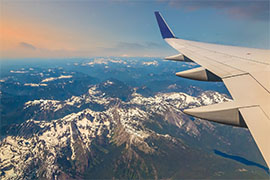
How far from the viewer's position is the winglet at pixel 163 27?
23.6 m

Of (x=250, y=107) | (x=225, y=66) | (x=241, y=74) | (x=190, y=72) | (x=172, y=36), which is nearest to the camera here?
(x=250, y=107)

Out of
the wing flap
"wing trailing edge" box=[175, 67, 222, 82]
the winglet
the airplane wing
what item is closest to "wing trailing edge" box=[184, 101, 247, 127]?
the airplane wing

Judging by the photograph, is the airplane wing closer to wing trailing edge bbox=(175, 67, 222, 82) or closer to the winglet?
wing trailing edge bbox=(175, 67, 222, 82)

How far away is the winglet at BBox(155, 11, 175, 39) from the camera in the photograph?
23.6m

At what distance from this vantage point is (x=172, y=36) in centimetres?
2753

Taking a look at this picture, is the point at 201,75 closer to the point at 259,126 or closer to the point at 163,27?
the point at 259,126

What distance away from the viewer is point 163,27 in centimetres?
2484

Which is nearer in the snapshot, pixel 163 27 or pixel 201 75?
pixel 201 75

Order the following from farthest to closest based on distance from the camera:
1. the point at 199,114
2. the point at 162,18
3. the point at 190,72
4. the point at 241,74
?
the point at 162,18
the point at 190,72
the point at 241,74
the point at 199,114

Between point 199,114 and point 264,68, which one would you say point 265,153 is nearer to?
point 199,114

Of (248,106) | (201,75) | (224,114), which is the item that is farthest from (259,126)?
(201,75)

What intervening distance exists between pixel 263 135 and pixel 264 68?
8.75 meters

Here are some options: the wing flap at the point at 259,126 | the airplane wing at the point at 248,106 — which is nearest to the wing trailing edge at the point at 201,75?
the airplane wing at the point at 248,106

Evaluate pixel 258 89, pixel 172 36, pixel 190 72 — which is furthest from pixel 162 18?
pixel 258 89
